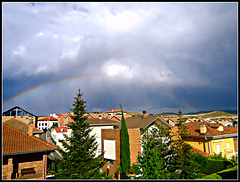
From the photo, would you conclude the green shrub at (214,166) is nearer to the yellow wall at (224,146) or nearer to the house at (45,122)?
the yellow wall at (224,146)

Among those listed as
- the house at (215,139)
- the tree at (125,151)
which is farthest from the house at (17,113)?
the house at (215,139)

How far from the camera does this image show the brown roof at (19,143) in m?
12.1

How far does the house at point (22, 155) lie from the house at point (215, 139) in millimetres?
16442

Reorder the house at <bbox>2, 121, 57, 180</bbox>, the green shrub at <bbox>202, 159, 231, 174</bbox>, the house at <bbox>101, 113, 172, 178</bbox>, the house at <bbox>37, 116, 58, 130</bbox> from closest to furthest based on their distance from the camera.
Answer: the house at <bbox>2, 121, 57, 180</bbox> < the green shrub at <bbox>202, 159, 231, 174</bbox> < the house at <bbox>101, 113, 172, 178</bbox> < the house at <bbox>37, 116, 58, 130</bbox>

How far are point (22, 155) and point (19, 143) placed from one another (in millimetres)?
936

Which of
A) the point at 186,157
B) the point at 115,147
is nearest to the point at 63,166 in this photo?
the point at 115,147

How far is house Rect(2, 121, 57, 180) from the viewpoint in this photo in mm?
11797

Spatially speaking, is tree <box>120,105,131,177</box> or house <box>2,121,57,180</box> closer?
house <box>2,121,57,180</box>

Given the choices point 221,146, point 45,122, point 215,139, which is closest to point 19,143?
point 215,139

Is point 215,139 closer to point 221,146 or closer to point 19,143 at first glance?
point 221,146

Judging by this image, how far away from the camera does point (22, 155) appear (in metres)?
12.8

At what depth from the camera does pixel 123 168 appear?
17.3 m

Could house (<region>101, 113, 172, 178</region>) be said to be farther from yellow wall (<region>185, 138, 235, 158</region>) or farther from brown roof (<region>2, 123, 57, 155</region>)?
brown roof (<region>2, 123, 57, 155</region>)

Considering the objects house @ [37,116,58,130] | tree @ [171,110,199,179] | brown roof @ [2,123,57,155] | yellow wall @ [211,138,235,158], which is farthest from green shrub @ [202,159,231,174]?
house @ [37,116,58,130]
